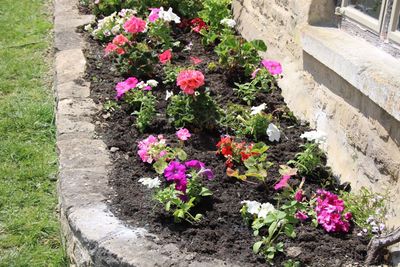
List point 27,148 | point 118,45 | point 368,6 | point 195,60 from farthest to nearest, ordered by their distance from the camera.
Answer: point 118,45 → point 195,60 → point 27,148 → point 368,6

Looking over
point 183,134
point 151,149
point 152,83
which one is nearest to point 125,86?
point 152,83

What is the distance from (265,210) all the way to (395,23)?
1252 mm

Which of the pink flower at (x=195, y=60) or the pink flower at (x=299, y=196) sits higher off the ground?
the pink flower at (x=195, y=60)

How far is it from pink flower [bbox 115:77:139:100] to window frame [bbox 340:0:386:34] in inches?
63.9

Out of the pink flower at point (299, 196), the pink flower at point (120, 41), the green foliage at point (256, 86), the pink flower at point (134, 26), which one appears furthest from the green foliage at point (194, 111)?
the pink flower at point (134, 26)

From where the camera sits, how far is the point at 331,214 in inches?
127

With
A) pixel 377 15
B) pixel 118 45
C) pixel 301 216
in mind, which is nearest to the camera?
pixel 301 216

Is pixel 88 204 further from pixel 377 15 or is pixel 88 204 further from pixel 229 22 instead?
pixel 229 22

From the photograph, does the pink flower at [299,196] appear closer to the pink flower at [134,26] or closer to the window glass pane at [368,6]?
the window glass pane at [368,6]

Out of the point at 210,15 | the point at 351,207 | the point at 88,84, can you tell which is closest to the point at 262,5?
the point at 210,15

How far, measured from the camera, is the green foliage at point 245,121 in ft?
13.5

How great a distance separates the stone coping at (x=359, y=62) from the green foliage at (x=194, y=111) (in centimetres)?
75

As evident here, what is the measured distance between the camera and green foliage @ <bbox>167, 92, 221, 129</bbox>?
4164 millimetres

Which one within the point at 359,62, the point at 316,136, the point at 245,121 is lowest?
the point at 245,121
